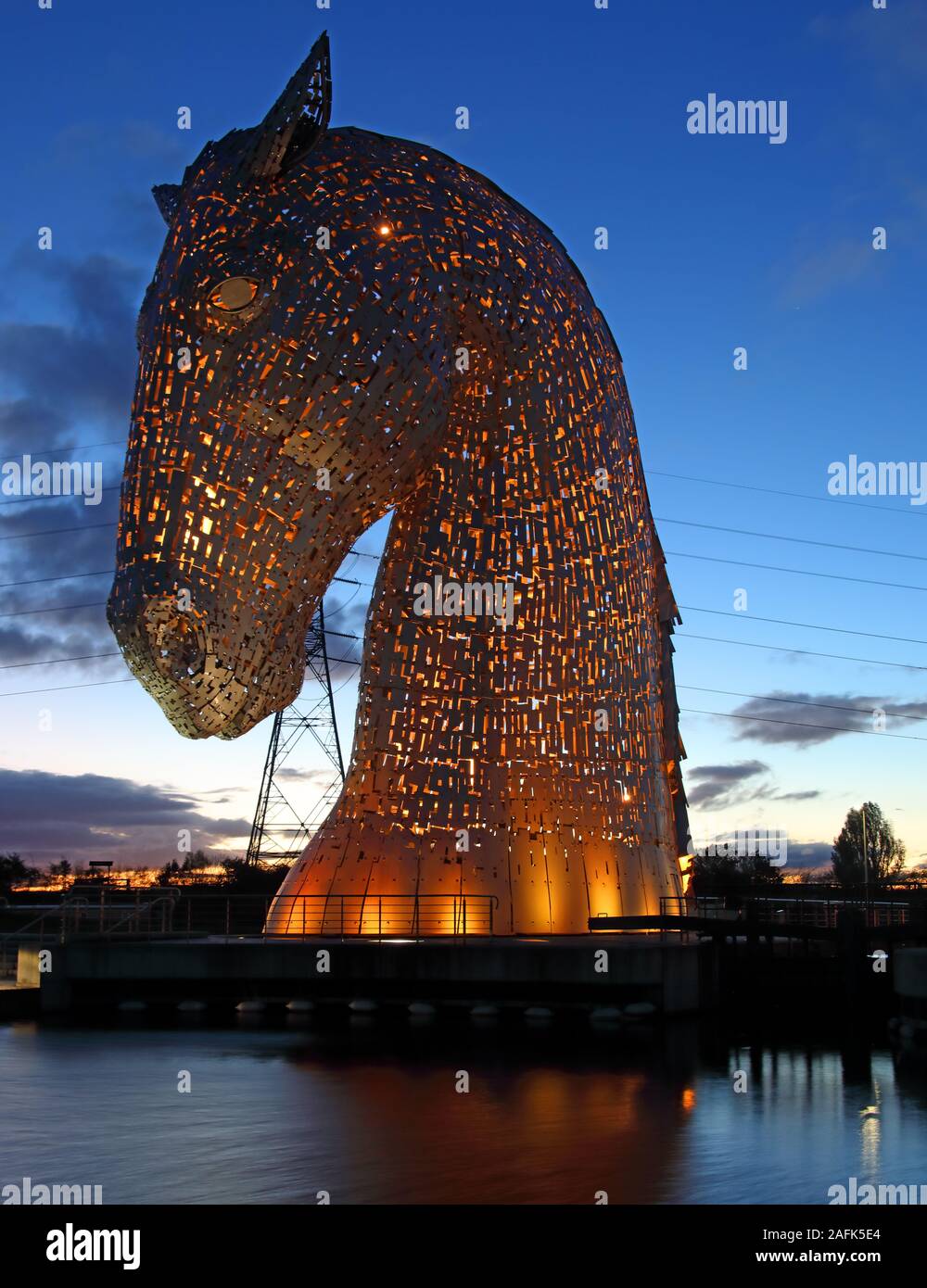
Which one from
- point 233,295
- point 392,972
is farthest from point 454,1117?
point 233,295

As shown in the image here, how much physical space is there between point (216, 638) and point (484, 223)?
15.5ft

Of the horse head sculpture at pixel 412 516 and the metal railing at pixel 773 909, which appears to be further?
the metal railing at pixel 773 909

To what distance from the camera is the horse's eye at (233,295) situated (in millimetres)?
11180

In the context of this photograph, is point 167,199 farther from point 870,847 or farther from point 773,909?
point 870,847

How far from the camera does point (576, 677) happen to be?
13969 millimetres

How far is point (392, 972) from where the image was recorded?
13.3 m

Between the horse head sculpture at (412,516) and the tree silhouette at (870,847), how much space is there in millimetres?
76927

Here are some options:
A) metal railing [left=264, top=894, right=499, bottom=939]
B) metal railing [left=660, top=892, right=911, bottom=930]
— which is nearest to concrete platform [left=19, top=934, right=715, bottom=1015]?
metal railing [left=264, top=894, right=499, bottom=939]

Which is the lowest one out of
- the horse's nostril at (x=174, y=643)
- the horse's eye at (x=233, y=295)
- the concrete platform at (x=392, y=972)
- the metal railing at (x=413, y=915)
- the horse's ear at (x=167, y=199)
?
the concrete platform at (x=392, y=972)

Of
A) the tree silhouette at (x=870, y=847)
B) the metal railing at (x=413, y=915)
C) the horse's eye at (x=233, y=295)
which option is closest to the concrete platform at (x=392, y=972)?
the metal railing at (x=413, y=915)

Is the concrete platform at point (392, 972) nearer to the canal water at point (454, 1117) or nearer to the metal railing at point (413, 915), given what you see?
the metal railing at point (413, 915)

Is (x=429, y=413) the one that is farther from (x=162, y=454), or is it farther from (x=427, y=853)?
(x=427, y=853)

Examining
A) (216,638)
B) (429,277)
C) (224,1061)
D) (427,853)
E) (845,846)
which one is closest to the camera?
(224,1061)

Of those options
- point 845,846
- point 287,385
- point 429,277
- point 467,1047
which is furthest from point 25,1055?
point 845,846
